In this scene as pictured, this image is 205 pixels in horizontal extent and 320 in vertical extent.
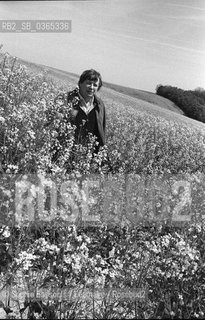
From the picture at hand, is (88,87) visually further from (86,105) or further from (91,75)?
(86,105)

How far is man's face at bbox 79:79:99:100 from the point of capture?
6.03 metres

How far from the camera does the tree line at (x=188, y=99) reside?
1113 inches

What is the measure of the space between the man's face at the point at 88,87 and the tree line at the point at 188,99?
21674mm

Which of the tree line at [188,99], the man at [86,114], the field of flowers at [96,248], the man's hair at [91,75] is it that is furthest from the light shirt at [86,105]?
the tree line at [188,99]

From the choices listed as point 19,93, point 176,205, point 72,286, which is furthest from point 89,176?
point 19,93

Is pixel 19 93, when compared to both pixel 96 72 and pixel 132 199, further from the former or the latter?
pixel 132 199

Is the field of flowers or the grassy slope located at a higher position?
the grassy slope

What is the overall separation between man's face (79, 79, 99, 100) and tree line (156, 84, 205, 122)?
21.7 m

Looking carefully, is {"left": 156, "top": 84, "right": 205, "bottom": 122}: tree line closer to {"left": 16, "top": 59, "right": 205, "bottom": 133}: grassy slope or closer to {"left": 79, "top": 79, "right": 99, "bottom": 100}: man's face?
{"left": 16, "top": 59, "right": 205, "bottom": 133}: grassy slope

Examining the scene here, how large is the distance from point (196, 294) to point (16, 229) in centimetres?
167

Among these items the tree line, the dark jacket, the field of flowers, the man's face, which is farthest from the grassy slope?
the field of flowers

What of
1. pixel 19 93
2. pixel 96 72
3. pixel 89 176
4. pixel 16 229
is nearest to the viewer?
pixel 16 229

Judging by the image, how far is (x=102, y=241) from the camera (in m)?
4.21

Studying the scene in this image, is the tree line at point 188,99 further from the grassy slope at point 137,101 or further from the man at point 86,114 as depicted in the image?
the man at point 86,114
